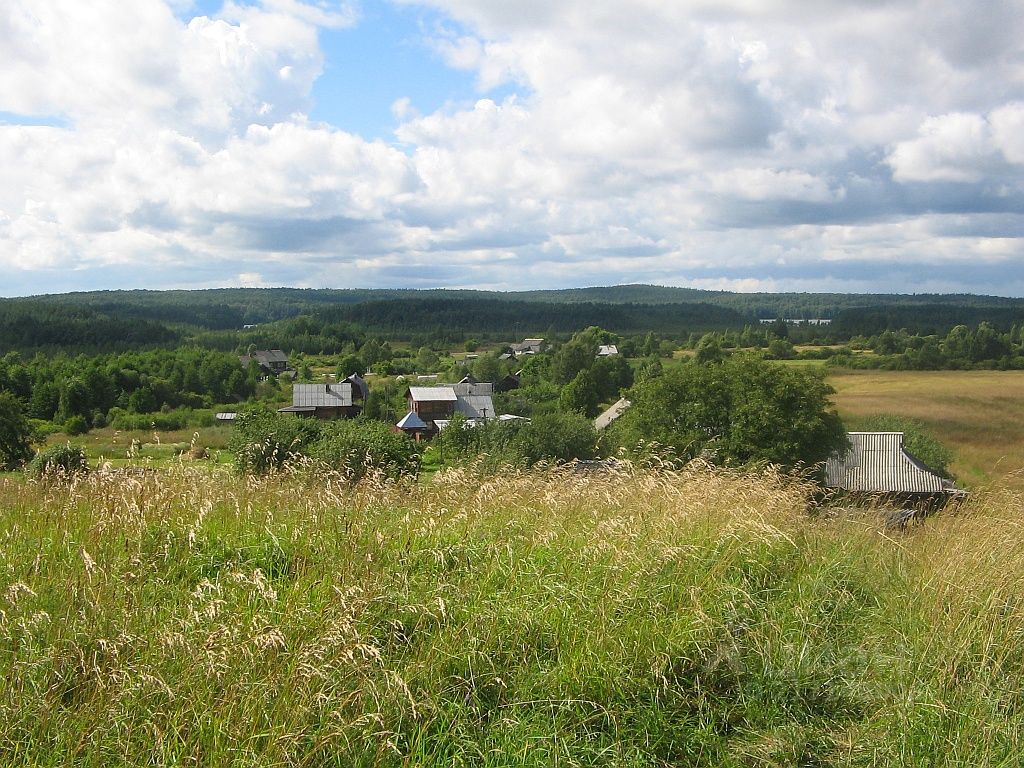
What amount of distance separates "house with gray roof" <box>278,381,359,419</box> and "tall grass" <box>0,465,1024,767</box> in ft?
230

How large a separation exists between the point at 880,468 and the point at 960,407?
24527 mm

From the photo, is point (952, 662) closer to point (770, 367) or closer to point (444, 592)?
point (444, 592)

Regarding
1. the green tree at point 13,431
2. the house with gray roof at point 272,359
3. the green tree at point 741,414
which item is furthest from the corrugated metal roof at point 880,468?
the house with gray roof at point 272,359

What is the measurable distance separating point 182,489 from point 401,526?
5.61 feet

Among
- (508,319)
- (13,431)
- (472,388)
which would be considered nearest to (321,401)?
(472,388)

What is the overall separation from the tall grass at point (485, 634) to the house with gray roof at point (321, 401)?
2765 inches

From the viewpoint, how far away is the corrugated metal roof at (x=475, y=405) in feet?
219

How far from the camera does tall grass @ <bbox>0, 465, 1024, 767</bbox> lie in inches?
120

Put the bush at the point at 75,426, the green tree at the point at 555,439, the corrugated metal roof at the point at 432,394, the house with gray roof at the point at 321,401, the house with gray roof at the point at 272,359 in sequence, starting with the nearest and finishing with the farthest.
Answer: the green tree at the point at 555,439
the bush at the point at 75,426
the corrugated metal roof at the point at 432,394
the house with gray roof at the point at 321,401
the house with gray roof at the point at 272,359

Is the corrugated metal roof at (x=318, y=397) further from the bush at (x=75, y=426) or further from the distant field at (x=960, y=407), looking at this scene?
the distant field at (x=960, y=407)

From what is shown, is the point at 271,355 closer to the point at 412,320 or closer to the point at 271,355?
the point at 271,355

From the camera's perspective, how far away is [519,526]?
17.6ft

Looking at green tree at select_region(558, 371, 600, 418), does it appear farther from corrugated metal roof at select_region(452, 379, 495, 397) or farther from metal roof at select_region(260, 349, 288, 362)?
metal roof at select_region(260, 349, 288, 362)

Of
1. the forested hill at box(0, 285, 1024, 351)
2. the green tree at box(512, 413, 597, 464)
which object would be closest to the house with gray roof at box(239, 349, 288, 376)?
the forested hill at box(0, 285, 1024, 351)
